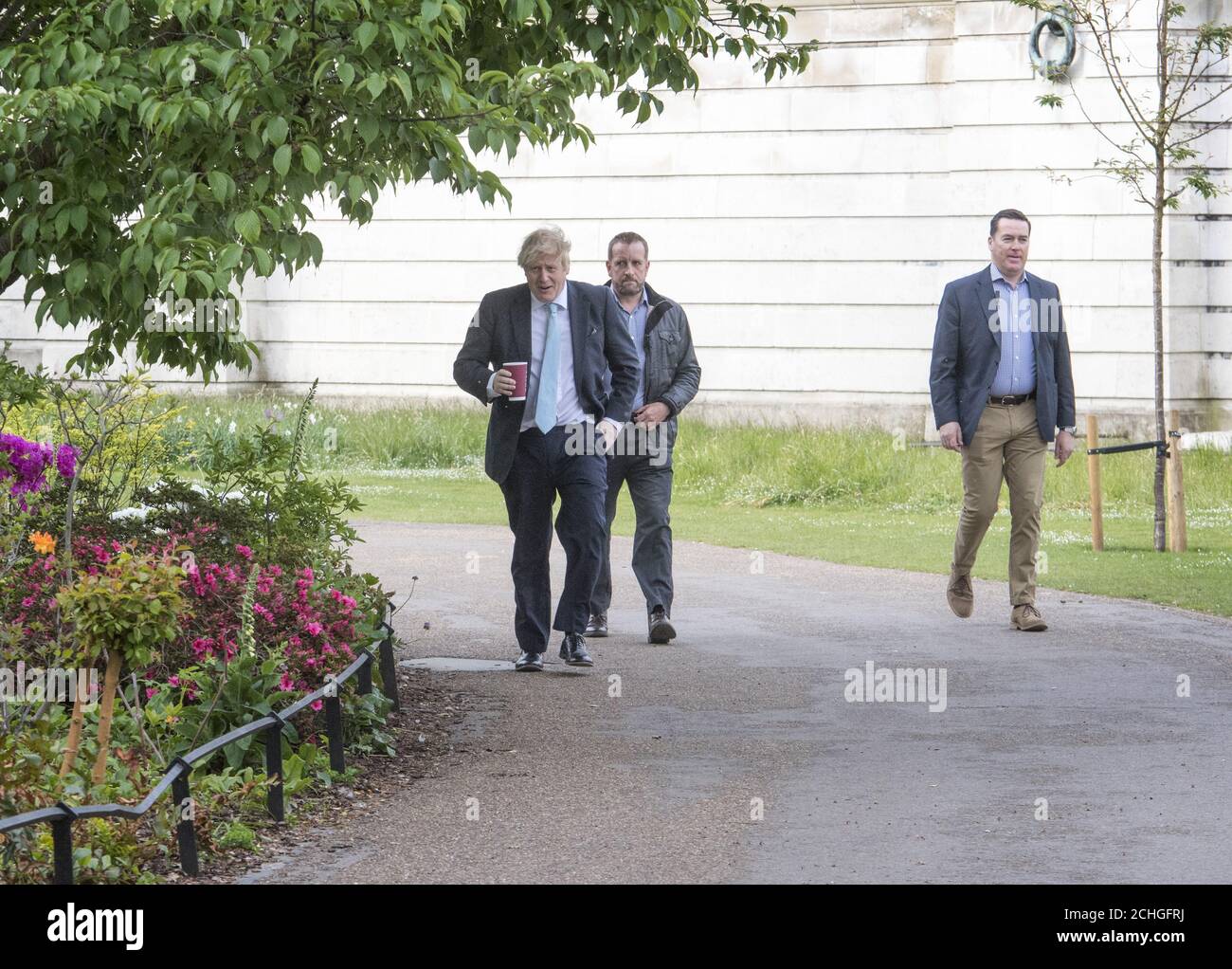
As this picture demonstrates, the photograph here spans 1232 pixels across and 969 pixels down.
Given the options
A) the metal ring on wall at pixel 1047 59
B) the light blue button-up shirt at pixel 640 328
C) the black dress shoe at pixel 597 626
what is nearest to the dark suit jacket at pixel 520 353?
the light blue button-up shirt at pixel 640 328

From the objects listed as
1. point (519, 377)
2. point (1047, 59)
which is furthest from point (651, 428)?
point (1047, 59)

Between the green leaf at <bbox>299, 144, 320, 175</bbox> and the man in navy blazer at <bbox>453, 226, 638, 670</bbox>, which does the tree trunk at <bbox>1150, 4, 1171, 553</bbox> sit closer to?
the man in navy blazer at <bbox>453, 226, 638, 670</bbox>

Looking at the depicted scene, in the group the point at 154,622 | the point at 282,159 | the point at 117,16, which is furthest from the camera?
the point at 117,16

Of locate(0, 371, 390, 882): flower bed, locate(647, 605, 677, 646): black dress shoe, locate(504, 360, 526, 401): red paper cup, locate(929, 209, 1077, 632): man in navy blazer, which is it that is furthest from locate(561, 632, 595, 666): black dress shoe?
locate(929, 209, 1077, 632): man in navy blazer

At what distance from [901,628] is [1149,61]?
614 inches

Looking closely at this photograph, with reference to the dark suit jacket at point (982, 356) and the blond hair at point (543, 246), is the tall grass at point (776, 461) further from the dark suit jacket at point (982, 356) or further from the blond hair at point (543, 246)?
the blond hair at point (543, 246)

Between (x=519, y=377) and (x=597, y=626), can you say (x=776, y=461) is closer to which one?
(x=597, y=626)

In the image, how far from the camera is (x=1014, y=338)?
1081 centimetres

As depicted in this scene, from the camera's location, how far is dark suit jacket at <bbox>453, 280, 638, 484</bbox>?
9.31m

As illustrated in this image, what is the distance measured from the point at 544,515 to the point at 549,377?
28.1 inches

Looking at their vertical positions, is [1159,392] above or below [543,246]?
below

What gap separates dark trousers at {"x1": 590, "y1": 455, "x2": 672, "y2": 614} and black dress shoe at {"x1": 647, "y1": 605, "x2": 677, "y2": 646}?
42 mm
